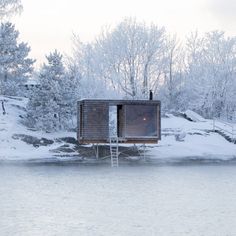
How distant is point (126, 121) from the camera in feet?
119

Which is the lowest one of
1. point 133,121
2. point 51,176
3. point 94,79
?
point 51,176

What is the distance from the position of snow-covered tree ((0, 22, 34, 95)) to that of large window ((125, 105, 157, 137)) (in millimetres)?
20073

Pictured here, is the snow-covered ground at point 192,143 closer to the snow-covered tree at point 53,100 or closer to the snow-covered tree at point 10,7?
the snow-covered tree at point 53,100

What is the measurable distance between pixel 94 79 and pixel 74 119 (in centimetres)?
1292

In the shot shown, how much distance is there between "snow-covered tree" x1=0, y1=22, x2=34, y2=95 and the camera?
177 ft

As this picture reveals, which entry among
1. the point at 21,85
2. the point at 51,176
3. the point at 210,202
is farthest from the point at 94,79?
the point at 210,202

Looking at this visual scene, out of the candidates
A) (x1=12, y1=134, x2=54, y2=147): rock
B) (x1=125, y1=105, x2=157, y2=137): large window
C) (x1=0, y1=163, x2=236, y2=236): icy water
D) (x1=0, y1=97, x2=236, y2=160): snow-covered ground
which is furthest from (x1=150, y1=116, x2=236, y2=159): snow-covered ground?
(x1=0, y1=163, x2=236, y2=236): icy water

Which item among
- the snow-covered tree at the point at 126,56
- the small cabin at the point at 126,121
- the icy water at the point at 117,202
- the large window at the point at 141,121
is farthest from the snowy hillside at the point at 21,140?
the snow-covered tree at the point at 126,56

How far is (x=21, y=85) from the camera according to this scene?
57.3 meters

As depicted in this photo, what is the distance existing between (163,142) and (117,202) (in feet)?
78.4

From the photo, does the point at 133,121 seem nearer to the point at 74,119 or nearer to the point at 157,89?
the point at 74,119

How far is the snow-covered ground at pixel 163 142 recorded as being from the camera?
36.7 meters

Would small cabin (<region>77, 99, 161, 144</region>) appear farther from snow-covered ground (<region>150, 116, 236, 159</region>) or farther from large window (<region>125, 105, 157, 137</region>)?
snow-covered ground (<region>150, 116, 236, 159</region>)

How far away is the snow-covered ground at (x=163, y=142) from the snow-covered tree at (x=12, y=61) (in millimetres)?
6227
